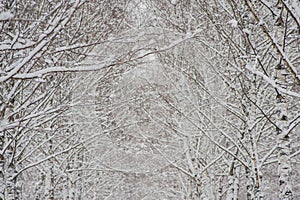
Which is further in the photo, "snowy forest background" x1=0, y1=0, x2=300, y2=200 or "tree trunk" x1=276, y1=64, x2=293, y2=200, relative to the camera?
"tree trunk" x1=276, y1=64, x2=293, y2=200

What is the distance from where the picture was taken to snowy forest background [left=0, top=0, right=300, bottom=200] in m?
3.64

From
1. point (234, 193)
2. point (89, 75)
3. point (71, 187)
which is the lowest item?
point (234, 193)

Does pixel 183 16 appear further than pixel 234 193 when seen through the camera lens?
No

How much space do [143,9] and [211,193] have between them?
5.07 metres

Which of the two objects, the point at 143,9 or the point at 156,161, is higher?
the point at 143,9

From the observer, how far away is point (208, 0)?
699 cm

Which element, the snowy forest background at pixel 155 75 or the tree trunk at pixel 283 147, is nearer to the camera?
the snowy forest background at pixel 155 75

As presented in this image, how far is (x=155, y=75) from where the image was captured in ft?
36.9

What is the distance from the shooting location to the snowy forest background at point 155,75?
3.64m

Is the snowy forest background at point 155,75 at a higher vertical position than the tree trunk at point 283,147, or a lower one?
higher

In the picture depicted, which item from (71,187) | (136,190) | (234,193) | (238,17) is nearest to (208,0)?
(238,17)

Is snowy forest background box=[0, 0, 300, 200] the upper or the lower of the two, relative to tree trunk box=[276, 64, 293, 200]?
upper

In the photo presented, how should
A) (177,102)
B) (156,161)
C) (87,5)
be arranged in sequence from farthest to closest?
(156,161), (177,102), (87,5)

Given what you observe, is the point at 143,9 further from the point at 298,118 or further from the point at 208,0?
the point at 298,118
